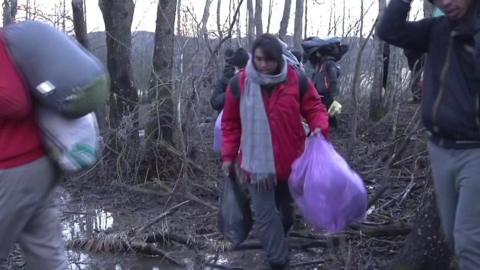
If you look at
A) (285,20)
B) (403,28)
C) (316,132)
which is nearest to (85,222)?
(316,132)

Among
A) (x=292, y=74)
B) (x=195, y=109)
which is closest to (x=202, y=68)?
(x=195, y=109)

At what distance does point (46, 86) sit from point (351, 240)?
10.0ft

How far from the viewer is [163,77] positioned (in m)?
8.59

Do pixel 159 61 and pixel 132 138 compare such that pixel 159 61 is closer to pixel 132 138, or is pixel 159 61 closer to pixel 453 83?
pixel 132 138

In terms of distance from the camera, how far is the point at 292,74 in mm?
5016

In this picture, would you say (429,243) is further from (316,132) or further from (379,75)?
(379,75)

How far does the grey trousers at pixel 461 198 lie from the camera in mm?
3141

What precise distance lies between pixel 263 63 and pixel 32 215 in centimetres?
202

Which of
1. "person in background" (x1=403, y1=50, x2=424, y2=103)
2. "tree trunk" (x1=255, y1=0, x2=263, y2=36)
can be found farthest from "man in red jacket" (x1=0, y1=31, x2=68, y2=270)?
"tree trunk" (x1=255, y1=0, x2=263, y2=36)

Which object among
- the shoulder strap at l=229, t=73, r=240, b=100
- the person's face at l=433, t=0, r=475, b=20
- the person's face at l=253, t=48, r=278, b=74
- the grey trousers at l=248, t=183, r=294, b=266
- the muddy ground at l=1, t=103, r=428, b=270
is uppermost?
the person's face at l=433, t=0, r=475, b=20

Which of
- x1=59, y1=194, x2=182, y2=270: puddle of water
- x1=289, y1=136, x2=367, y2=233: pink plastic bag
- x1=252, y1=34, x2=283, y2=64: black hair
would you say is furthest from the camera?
x1=59, y1=194, x2=182, y2=270: puddle of water

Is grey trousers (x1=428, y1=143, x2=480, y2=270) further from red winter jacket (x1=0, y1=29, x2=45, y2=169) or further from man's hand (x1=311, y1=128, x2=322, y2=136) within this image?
red winter jacket (x1=0, y1=29, x2=45, y2=169)

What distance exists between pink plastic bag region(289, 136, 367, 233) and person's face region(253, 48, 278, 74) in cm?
60

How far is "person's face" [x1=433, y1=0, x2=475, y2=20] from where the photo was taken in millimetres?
3218
